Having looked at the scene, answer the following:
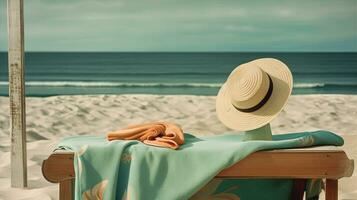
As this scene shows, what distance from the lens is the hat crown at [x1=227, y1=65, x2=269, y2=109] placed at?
248 centimetres

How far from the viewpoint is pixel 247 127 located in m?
2.48

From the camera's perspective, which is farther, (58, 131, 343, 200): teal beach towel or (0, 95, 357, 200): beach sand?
(0, 95, 357, 200): beach sand

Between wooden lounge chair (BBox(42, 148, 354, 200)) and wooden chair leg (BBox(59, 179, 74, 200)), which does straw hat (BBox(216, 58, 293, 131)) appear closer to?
wooden lounge chair (BBox(42, 148, 354, 200))

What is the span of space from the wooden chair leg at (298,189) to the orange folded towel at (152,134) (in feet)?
1.79

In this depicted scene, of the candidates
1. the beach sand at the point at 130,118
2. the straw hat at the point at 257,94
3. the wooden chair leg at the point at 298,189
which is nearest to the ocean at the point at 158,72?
the beach sand at the point at 130,118

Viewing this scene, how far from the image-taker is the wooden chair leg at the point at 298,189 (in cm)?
266

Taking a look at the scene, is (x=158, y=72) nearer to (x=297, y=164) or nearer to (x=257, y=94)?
(x=257, y=94)

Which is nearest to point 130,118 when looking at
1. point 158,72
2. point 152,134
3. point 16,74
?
point 16,74

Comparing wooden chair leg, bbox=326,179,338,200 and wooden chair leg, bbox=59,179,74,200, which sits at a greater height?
wooden chair leg, bbox=326,179,338,200

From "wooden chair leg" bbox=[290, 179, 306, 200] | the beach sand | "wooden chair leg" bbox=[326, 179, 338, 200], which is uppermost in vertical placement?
"wooden chair leg" bbox=[326, 179, 338, 200]

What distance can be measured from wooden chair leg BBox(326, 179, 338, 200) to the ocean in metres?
13.3

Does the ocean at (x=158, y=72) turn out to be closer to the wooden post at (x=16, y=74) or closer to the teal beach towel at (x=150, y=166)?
the wooden post at (x=16, y=74)

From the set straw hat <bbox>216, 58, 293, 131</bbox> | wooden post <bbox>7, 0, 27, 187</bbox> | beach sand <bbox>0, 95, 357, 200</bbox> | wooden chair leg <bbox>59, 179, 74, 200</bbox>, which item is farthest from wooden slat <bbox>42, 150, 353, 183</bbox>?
wooden post <bbox>7, 0, 27, 187</bbox>

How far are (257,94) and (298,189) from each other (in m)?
0.47
